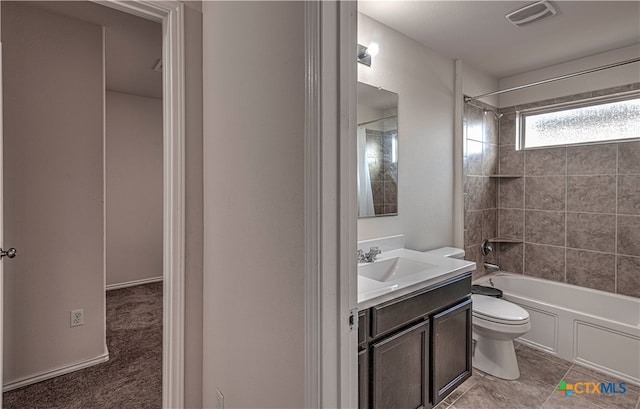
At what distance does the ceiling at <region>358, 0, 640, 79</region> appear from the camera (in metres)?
2.01

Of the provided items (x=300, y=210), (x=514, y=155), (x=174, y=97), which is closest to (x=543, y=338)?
(x=514, y=155)

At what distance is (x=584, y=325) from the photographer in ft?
7.72

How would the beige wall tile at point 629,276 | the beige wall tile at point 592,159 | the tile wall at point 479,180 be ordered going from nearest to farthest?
1. the beige wall tile at point 629,276
2. the beige wall tile at point 592,159
3. the tile wall at point 479,180

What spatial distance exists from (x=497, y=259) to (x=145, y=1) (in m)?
3.66

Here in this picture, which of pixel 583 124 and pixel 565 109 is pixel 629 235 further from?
pixel 565 109

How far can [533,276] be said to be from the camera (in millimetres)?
3152

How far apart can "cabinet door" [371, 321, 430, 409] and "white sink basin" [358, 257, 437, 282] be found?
418 millimetres

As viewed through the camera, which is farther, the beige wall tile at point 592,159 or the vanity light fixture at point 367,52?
the beige wall tile at point 592,159

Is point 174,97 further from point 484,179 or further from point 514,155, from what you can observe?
point 514,155

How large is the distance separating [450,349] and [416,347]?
36cm

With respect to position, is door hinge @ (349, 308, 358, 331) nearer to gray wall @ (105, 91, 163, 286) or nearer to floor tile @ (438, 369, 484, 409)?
floor tile @ (438, 369, 484, 409)

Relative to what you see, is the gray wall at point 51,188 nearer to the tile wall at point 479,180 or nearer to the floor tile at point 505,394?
the floor tile at point 505,394

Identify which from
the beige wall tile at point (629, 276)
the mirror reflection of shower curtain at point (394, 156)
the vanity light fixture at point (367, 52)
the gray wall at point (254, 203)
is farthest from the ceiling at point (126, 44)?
the beige wall tile at point (629, 276)

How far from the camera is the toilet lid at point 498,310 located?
2133 mm
